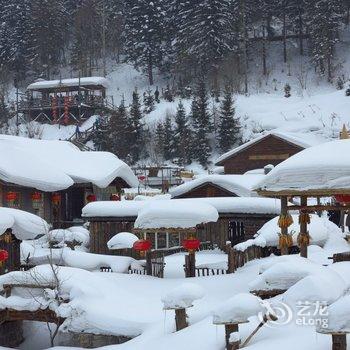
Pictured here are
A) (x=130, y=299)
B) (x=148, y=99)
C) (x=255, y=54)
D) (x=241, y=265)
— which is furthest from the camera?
(x=255, y=54)

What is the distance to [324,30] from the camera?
53125mm

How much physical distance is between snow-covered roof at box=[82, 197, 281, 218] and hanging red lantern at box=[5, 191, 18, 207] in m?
4.37

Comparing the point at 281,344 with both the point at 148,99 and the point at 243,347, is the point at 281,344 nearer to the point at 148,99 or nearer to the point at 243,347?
the point at 243,347

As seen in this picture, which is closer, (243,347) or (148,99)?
(243,347)

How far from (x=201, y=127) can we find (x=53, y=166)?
69.1 feet

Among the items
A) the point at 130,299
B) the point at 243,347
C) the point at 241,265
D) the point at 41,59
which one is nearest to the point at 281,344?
the point at 243,347

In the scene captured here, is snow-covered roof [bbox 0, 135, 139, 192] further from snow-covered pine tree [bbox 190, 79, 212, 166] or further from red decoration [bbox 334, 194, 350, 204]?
red decoration [bbox 334, 194, 350, 204]

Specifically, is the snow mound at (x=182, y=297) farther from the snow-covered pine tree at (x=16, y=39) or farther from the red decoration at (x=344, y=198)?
the snow-covered pine tree at (x=16, y=39)

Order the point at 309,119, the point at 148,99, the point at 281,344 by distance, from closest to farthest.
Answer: the point at 281,344 < the point at 309,119 < the point at 148,99

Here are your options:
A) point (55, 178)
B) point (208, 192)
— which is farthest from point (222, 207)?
point (55, 178)

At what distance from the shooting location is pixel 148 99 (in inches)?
2234

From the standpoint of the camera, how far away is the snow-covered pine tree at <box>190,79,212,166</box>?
4785 cm

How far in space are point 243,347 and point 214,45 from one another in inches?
1987

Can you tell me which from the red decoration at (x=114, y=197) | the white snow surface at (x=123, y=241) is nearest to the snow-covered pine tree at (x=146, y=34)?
the red decoration at (x=114, y=197)
